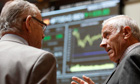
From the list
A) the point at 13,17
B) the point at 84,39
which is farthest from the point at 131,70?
the point at 84,39

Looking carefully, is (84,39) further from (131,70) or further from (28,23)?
(28,23)

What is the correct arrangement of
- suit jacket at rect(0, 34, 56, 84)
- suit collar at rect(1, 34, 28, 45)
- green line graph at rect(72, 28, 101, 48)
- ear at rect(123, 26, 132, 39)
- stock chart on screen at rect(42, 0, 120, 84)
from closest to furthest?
Result: suit jacket at rect(0, 34, 56, 84)
suit collar at rect(1, 34, 28, 45)
ear at rect(123, 26, 132, 39)
stock chart on screen at rect(42, 0, 120, 84)
green line graph at rect(72, 28, 101, 48)

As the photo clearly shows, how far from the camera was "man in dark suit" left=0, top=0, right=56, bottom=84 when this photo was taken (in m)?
1.52

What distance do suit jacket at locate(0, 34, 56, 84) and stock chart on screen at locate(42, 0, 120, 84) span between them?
2827mm

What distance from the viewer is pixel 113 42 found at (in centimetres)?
263

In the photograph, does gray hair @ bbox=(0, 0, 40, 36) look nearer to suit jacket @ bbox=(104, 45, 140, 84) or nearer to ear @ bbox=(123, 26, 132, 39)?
suit jacket @ bbox=(104, 45, 140, 84)

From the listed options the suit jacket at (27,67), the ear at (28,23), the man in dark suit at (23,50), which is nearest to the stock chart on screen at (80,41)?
the man in dark suit at (23,50)

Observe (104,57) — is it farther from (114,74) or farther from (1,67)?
(1,67)

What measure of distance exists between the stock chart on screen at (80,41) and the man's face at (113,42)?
1.69 metres

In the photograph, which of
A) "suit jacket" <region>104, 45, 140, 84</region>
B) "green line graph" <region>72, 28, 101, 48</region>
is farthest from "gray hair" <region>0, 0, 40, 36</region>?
"green line graph" <region>72, 28, 101, 48</region>

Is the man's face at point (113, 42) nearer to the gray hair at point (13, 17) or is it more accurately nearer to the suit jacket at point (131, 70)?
the suit jacket at point (131, 70)

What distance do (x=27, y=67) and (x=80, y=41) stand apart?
3.31 metres

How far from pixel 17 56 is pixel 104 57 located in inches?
116

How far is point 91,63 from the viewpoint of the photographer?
454cm
